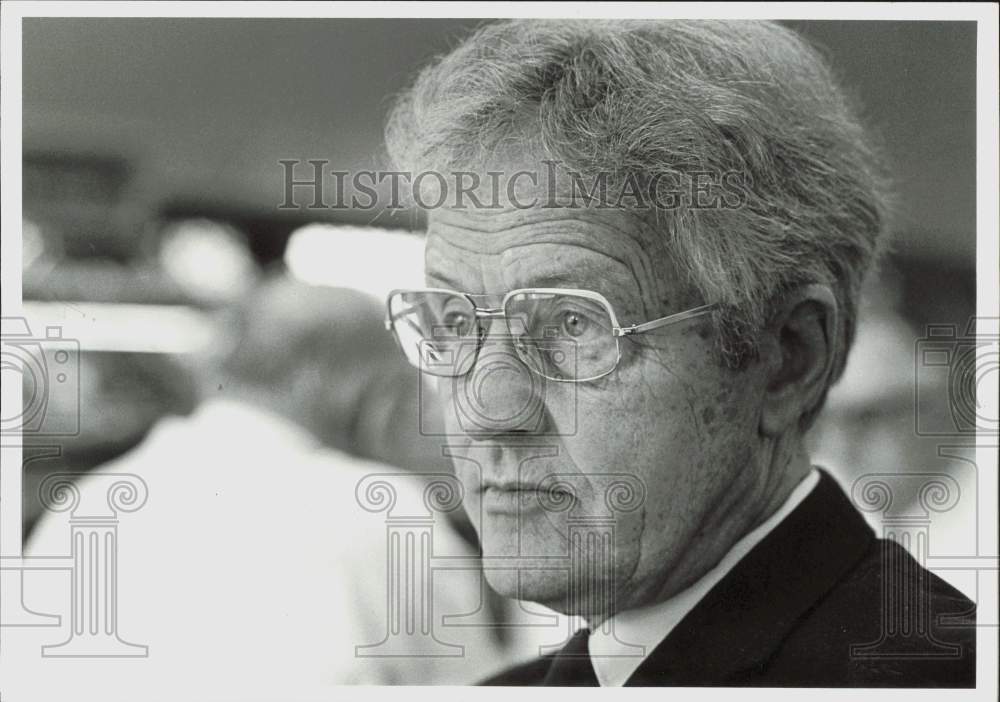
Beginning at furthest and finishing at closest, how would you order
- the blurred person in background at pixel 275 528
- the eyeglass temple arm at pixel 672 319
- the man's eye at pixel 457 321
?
1. the blurred person in background at pixel 275 528
2. the man's eye at pixel 457 321
3. the eyeglass temple arm at pixel 672 319

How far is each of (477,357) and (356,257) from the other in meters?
0.37

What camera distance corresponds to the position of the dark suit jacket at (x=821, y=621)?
184 centimetres

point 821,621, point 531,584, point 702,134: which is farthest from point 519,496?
point 702,134

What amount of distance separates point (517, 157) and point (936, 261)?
943 millimetres

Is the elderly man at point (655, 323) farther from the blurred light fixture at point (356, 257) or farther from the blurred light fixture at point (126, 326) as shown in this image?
the blurred light fixture at point (126, 326)

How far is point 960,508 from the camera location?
1999 mm

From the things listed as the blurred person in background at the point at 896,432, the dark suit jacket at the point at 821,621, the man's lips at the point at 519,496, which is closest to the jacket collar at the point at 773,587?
the dark suit jacket at the point at 821,621

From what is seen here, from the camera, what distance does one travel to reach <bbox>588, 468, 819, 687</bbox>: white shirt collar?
1.85m

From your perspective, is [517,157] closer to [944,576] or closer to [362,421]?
[362,421]

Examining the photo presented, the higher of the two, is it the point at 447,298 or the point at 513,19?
the point at 513,19

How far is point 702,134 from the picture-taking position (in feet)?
5.97

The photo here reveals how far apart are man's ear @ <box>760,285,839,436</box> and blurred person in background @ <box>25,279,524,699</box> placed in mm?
748

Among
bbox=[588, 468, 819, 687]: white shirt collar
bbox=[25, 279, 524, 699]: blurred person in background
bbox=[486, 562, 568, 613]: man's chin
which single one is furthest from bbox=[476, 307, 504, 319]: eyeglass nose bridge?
bbox=[588, 468, 819, 687]: white shirt collar

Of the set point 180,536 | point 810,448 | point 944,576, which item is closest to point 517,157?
point 810,448
